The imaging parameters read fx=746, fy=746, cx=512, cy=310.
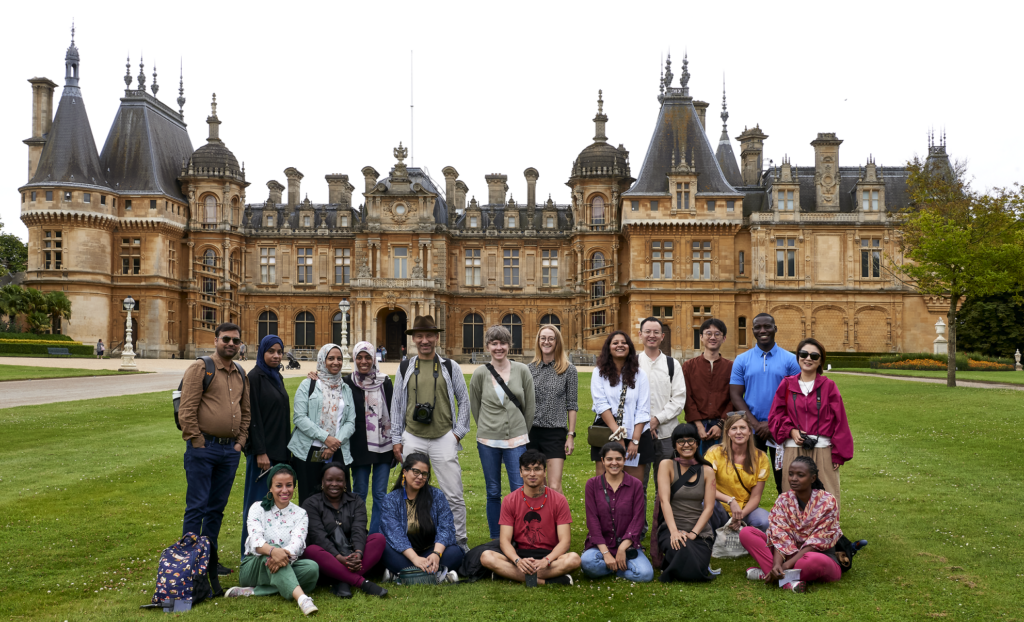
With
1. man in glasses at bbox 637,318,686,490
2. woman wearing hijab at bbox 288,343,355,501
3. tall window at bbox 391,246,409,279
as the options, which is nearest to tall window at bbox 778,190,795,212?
tall window at bbox 391,246,409,279

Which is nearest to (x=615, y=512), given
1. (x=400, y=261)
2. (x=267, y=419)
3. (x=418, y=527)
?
(x=418, y=527)

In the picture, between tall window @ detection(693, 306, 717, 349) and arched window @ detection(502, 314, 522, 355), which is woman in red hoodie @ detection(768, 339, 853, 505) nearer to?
tall window @ detection(693, 306, 717, 349)

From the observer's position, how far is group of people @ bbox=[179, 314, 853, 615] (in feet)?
22.7

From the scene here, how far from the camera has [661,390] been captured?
27.4 ft

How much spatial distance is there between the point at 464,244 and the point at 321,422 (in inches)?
1764

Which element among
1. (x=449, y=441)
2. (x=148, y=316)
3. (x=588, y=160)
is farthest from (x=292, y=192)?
(x=449, y=441)

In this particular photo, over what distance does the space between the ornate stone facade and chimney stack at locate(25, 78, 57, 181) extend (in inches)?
5.4

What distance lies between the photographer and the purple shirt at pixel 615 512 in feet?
23.4

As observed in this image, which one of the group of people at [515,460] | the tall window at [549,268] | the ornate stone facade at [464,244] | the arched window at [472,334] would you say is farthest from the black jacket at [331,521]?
the arched window at [472,334]

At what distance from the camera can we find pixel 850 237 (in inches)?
1754

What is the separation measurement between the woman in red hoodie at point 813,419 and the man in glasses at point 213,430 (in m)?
5.44

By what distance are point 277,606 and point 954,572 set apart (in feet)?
20.6

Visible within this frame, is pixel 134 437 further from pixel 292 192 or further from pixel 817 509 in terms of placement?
pixel 292 192

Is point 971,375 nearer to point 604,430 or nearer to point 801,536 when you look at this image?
point 801,536
